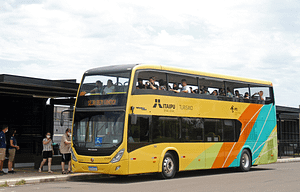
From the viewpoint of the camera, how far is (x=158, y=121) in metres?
15.6

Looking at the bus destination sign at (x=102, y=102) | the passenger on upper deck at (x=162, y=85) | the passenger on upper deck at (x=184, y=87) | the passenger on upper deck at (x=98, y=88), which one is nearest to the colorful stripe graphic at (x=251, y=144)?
the passenger on upper deck at (x=184, y=87)

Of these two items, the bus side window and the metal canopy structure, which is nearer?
the bus side window

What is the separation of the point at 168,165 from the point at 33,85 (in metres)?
5.91

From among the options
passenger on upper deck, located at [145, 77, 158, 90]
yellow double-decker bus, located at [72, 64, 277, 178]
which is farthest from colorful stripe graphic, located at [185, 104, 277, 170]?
passenger on upper deck, located at [145, 77, 158, 90]

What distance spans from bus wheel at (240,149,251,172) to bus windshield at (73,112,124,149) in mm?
7678

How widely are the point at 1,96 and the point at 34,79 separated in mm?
6109

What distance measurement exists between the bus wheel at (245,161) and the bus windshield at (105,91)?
7.82 metres

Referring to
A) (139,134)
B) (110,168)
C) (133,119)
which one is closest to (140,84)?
(133,119)

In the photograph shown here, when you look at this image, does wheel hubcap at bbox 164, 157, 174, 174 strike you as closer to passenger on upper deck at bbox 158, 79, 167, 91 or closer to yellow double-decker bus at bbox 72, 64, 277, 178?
yellow double-decker bus at bbox 72, 64, 277, 178

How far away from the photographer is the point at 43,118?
23.5 metres

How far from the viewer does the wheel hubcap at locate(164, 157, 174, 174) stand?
15.9m

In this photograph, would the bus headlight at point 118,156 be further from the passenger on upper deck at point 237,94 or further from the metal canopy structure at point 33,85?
the passenger on upper deck at point 237,94

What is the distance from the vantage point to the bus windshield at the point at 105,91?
48.0ft

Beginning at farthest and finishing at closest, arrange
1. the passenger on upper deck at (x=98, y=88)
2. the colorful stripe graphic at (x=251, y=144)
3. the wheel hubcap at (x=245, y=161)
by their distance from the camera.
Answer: the wheel hubcap at (x=245, y=161), the colorful stripe graphic at (x=251, y=144), the passenger on upper deck at (x=98, y=88)
